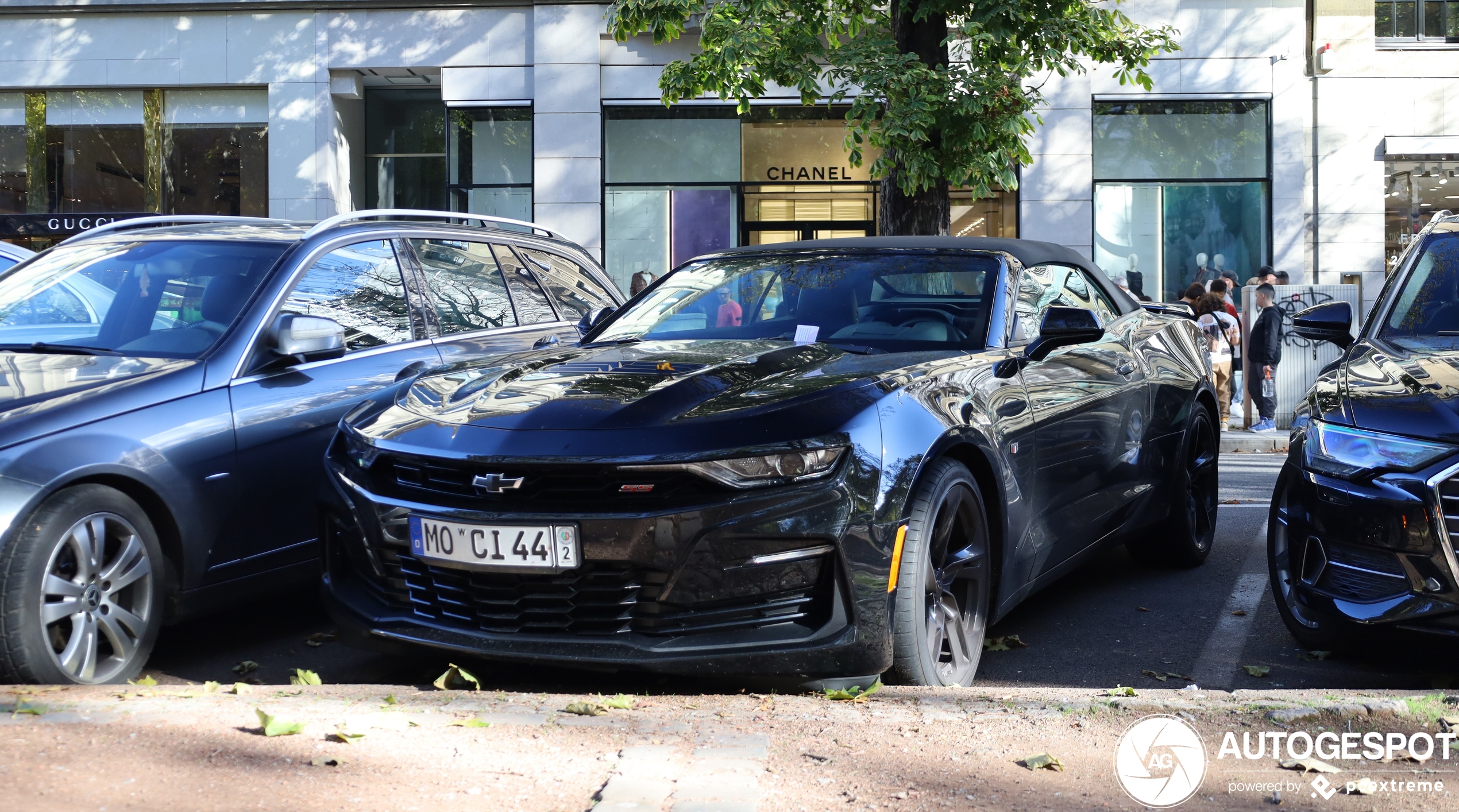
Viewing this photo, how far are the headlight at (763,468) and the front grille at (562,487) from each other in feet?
0.09

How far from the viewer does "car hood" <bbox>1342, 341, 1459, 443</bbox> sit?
3920 mm

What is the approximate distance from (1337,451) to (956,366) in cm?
122

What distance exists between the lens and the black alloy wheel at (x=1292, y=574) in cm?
431

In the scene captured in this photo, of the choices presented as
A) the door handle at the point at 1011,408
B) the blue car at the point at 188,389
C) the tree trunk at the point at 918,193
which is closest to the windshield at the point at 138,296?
the blue car at the point at 188,389

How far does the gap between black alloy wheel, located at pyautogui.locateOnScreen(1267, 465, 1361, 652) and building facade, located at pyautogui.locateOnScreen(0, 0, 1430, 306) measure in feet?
46.6

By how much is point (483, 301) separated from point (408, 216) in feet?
1.72

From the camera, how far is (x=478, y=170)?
1920cm

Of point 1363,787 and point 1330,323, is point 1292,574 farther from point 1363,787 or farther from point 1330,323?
point 1363,787

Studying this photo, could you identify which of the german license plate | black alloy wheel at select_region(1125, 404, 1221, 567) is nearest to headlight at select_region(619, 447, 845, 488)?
the german license plate

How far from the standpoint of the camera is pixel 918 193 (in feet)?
40.2

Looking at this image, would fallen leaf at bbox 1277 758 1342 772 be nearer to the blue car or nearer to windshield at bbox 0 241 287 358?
the blue car

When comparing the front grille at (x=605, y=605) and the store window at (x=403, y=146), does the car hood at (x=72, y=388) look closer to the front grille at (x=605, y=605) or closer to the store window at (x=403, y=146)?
the front grille at (x=605, y=605)

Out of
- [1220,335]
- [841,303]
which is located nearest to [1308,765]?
[841,303]

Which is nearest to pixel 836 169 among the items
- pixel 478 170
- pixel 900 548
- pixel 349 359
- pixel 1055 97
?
pixel 1055 97
